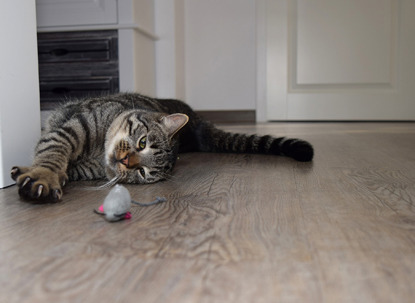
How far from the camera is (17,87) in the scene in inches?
59.0

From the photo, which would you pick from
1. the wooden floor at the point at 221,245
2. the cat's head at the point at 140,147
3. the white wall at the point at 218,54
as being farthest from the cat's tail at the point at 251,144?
the white wall at the point at 218,54

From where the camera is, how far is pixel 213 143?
2.37 metres

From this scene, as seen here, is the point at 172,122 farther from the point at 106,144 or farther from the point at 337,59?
the point at 337,59

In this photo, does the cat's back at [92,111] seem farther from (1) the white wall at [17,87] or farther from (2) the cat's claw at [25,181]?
(2) the cat's claw at [25,181]

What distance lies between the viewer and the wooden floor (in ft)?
2.04

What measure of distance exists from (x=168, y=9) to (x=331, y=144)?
6.78 feet

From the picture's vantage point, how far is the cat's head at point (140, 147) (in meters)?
1.45

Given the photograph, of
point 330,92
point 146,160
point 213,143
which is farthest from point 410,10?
point 146,160

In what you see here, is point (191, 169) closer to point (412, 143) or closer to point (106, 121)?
point (106, 121)

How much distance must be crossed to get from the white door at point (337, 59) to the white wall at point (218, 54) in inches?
5.9

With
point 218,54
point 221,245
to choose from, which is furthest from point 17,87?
point 218,54

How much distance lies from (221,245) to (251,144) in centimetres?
142

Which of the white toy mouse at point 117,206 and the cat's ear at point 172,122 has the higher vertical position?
the cat's ear at point 172,122

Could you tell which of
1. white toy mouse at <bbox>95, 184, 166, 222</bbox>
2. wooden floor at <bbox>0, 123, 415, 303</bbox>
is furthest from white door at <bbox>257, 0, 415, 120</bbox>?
white toy mouse at <bbox>95, 184, 166, 222</bbox>
